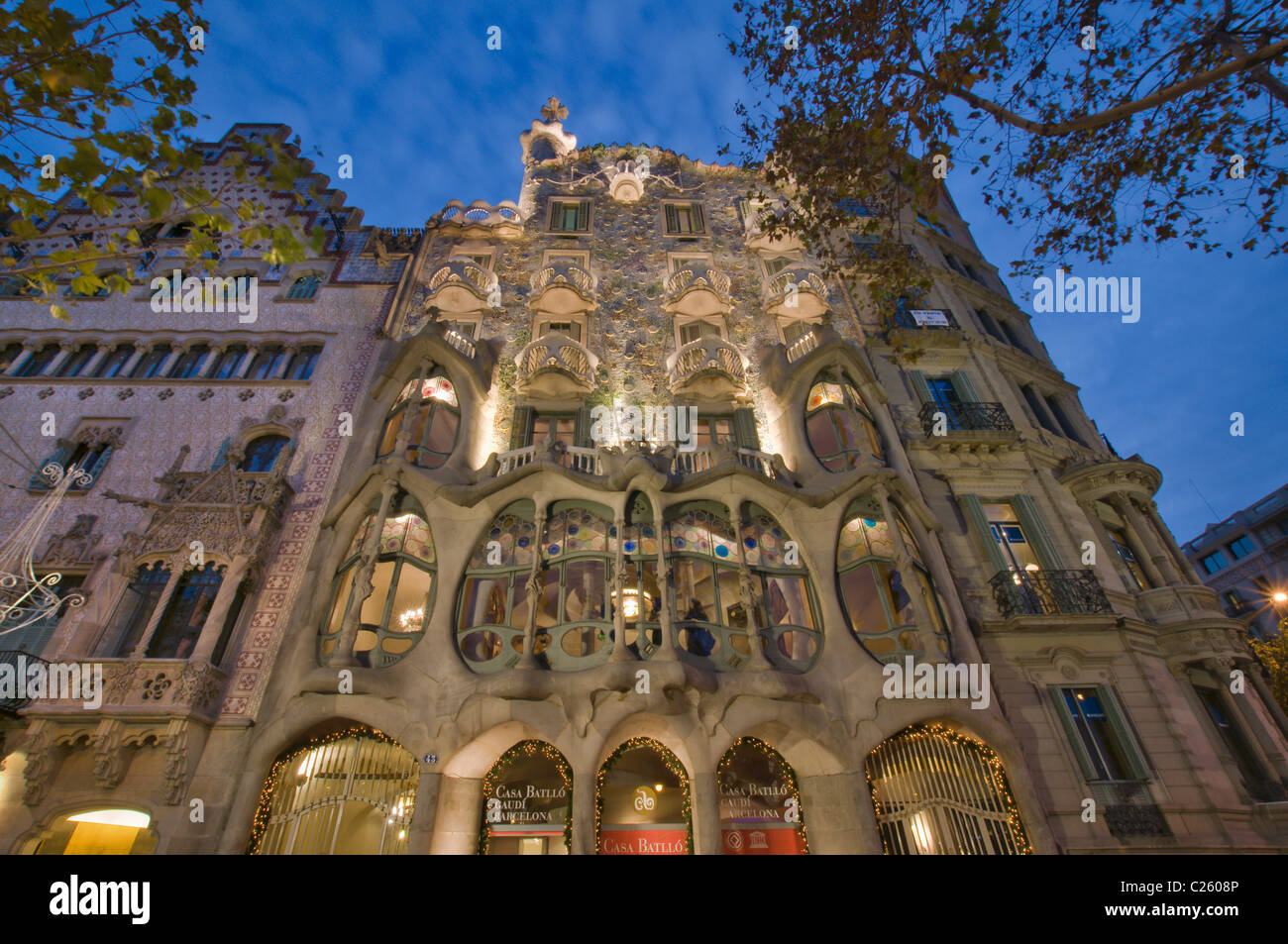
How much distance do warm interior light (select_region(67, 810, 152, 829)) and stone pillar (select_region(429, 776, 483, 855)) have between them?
17.5ft

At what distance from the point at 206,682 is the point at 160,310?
13.3m

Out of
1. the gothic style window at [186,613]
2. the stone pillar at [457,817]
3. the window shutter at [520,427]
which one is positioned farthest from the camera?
the window shutter at [520,427]

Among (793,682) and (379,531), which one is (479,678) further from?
(793,682)

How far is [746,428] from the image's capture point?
1703 cm

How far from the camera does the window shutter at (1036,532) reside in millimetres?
14512

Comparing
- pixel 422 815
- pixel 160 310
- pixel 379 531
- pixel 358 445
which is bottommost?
pixel 422 815

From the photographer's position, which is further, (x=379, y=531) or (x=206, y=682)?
(x=379, y=531)

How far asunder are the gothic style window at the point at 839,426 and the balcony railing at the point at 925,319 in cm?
441

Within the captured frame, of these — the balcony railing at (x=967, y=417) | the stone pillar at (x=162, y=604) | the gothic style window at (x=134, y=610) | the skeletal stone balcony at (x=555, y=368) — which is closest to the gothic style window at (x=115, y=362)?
the gothic style window at (x=134, y=610)

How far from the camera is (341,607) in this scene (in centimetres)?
1299

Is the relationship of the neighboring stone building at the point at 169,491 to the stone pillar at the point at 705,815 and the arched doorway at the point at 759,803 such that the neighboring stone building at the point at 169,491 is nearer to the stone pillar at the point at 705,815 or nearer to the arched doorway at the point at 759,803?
the stone pillar at the point at 705,815

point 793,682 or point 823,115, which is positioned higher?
point 823,115

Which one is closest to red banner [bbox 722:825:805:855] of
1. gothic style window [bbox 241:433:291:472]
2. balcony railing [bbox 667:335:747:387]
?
balcony railing [bbox 667:335:747:387]
